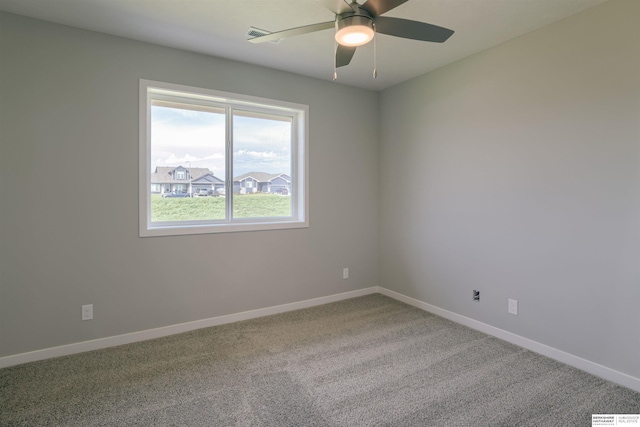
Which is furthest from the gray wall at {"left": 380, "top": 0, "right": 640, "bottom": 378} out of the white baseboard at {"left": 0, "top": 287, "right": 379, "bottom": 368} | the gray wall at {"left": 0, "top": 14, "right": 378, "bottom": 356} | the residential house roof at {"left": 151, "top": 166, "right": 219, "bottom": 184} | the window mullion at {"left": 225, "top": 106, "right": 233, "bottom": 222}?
the residential house roof at {"left": 151, "top": 166, "right": 219, "bottom": 184}

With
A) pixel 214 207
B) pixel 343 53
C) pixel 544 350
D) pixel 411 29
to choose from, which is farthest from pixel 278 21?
pixel 544 350

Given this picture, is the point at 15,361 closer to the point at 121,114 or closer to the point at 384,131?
the point at 121,114

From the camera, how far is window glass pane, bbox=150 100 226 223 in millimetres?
3102

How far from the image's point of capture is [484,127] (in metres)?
3.09

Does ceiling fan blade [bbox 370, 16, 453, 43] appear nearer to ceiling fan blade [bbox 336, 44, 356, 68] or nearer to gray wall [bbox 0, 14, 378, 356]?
ceiling fan blade [bbox 336, 44, 356, 68]

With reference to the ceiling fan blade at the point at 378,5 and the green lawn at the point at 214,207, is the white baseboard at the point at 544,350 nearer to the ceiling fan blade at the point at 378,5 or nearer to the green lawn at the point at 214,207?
the green lawn at the point at 214,207

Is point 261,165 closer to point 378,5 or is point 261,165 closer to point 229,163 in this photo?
point 229,163

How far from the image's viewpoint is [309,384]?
2.26 m

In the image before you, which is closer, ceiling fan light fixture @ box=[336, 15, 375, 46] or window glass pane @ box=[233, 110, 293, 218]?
ceiling fan light fixture @ box=[336, 15, 375, 46]

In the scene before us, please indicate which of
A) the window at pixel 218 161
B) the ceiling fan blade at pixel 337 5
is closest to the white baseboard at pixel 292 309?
the window at pixel 218 161

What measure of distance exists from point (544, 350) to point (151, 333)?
3.34 metres

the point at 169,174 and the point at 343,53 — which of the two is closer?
the point at 343,53

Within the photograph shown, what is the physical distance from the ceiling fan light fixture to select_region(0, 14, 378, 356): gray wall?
6.08 feet

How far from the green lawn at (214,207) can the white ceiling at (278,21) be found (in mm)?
1399
